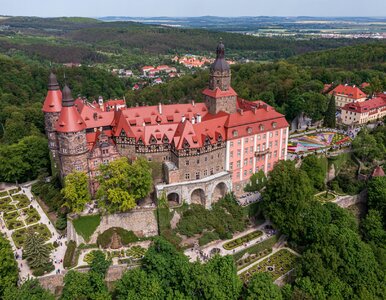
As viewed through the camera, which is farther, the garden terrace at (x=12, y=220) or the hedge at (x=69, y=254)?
the garden terrace at (x=12, y=220)

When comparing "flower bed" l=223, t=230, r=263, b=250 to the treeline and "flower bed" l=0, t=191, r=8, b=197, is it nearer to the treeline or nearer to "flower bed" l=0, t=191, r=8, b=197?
the treeline

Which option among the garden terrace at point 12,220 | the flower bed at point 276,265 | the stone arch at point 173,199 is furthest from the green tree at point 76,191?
the flower bed at point 276,265

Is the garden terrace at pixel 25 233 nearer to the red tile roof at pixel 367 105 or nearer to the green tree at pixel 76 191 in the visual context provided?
the green tree at pixel 76 191

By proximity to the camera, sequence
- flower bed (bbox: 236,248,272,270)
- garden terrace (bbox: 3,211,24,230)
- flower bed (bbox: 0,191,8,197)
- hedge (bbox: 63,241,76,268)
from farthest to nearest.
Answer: flower bed (bbox: 0,191,8,197) < garden terrace (bbox: 3,211,24,230) < flower bed (bbox: 236,248,272,270) < hedge (bbox: 63,241,76,268)

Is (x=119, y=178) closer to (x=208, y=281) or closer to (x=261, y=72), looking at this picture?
(x=208, y=281)

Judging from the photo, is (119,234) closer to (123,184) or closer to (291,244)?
(123,184)

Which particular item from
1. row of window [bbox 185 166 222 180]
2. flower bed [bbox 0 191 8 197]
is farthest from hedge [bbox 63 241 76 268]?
flower bed [bbox 0 191 8 197]

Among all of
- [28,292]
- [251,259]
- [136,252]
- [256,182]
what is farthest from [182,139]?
[28,292]
